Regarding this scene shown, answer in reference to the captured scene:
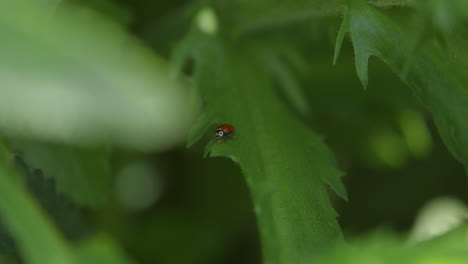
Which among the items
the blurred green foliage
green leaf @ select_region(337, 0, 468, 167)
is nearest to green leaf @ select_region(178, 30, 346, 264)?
the blurred green foliage

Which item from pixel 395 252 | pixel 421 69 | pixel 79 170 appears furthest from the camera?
pixel 79 170

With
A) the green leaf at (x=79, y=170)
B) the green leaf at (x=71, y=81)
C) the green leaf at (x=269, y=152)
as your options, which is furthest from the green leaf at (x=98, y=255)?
the green leaf at (x=79, y=170)

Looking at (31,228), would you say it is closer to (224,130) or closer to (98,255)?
(98,255)

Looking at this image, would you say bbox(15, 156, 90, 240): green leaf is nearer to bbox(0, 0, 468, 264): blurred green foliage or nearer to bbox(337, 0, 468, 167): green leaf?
bbox(0, 0, 468, 264): blurred green foliage

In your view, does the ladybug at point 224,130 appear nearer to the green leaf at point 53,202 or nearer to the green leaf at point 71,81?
the green leaf at point 53,202

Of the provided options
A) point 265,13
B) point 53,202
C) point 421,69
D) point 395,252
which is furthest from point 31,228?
point 265,13

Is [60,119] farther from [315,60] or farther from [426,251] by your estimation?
[315,60]
